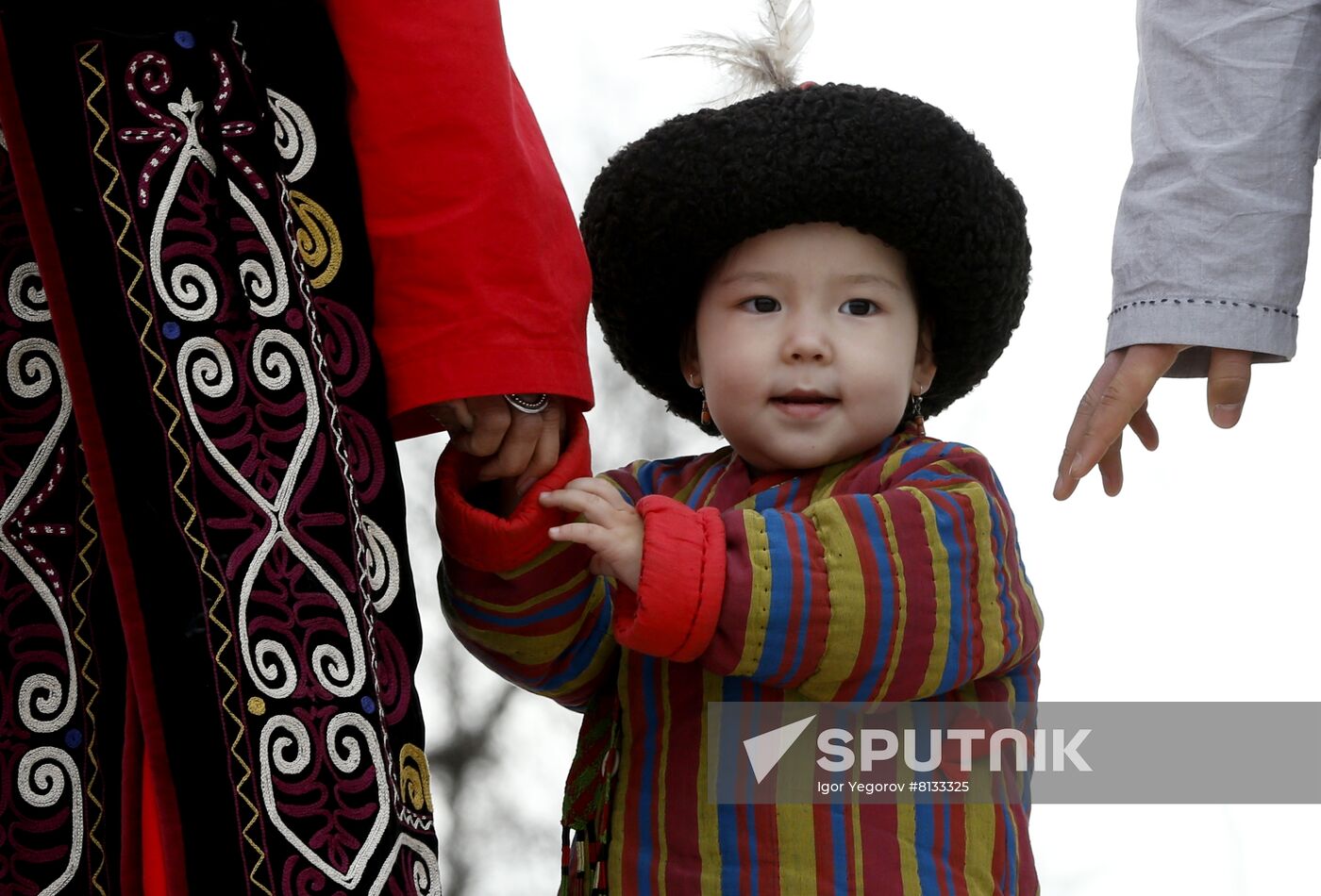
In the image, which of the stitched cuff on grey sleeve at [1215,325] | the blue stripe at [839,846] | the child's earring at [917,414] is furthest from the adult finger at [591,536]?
the stitched cuff on grey sleeve at [1215,325]

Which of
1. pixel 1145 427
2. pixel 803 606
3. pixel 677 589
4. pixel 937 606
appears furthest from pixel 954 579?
pixel 1145 427

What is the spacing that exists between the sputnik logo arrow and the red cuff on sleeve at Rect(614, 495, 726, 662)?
0.14 metres

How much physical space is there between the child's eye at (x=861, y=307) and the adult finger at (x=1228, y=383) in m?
0.31

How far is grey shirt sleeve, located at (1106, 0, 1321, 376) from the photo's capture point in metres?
1.42

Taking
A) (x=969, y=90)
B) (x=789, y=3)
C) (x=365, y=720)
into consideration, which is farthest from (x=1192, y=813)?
(x=365, y=720)

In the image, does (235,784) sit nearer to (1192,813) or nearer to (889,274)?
(889,274)

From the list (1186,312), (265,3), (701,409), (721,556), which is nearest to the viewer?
(265,3)

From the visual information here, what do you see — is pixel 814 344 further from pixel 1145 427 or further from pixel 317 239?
pixel 317 239

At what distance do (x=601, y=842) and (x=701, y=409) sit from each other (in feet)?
1.60

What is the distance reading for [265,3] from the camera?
115cm

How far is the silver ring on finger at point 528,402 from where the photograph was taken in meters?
1.27

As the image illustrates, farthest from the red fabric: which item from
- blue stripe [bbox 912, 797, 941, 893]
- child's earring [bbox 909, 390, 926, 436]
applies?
child's earring [bbox 909, 390, 926, 436]

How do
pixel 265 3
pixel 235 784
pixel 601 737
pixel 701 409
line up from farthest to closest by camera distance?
pixel 701 409 → pixel 601 737 → pixel 265 3 → pixel 235 784

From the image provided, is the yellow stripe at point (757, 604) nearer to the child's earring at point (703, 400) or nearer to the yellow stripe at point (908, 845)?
the yellow stripe at point (908, 845)
